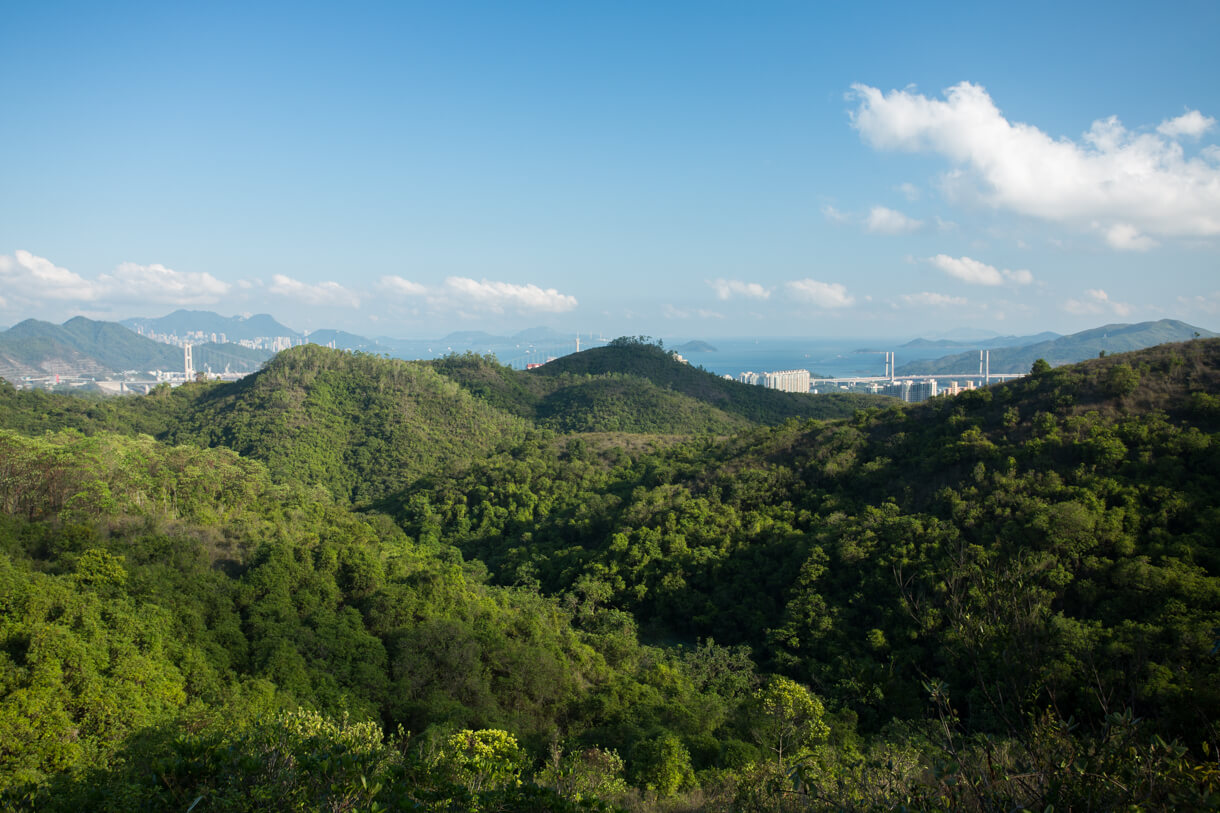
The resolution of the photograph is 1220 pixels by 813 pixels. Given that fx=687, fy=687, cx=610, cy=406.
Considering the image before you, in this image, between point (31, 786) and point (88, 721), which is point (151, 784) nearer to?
point (31, 786)

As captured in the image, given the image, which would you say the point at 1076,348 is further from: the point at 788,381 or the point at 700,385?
the point at 700,385

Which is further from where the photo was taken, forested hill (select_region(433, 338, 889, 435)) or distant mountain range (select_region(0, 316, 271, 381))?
distant mountain range (select_region(0, 316, 271, 381))

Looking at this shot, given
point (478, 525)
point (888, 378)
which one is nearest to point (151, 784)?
point (478, 525)

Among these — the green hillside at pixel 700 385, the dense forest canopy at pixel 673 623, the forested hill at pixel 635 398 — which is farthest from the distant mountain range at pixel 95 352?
the dense forest canopy at pixel 673 623

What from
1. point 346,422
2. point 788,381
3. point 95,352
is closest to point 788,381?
point 788,381

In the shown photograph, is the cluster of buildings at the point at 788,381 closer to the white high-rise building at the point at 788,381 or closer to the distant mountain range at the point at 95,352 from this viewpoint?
the white high-rise building at the point at 788,381

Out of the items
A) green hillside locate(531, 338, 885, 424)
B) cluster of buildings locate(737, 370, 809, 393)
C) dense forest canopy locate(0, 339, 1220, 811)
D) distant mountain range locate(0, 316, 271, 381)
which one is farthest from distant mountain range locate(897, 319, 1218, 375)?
distant mountain range locate(0, 316, 271, 381)

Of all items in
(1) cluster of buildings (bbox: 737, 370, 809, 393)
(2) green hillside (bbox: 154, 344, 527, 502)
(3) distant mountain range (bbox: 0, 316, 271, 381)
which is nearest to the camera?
(2) green hillside (bbox: 154, 344, 527, 502)

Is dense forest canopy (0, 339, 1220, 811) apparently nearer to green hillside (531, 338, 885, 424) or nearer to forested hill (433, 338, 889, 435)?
forested hill (433, 338, 889, 435)

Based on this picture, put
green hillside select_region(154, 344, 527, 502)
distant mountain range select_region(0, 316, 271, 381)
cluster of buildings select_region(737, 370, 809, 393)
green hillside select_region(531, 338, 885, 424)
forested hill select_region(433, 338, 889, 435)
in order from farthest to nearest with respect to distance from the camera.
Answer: distant mountain range select_region(0, 316, 271, 381)
cluster of buildings select_region(737, 370, 809, 393)
green hillside select_region(531, 338, 885, 424)
forested hill select_region(433, 338, 889, 435)
green hillside select_region(154, 344, 527, 502)
